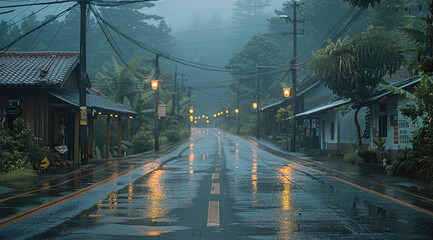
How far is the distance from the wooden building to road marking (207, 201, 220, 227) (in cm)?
1418

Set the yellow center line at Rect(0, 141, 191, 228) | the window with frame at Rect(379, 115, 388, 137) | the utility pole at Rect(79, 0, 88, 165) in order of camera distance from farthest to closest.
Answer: the window with frame at Rect(379, 115, 388, 137)
the utility pole at Rect(79, 0, 88, 165)
the yellow center line at Rect(0, 141, 191, 228)

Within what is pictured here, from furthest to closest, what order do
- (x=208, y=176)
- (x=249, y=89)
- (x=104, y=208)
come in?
(x=249, y=89), (x=208, y=176), (x=104, y=208)

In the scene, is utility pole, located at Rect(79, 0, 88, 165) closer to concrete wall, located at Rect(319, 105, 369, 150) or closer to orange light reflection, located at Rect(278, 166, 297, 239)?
orange light reflection, located at Rect(278, 166, 297, 239)

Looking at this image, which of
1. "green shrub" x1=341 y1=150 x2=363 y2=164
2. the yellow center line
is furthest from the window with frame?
the yellow center line

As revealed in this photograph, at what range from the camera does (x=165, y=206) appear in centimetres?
1044

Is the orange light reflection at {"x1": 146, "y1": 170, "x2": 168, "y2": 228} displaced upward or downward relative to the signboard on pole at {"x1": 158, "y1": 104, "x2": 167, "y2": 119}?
downward

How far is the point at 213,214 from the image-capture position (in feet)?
30.7

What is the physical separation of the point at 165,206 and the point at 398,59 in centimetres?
2230

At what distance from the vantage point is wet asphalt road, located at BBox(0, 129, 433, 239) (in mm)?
7664

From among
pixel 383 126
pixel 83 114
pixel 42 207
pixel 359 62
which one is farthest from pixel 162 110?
pixel 42 207

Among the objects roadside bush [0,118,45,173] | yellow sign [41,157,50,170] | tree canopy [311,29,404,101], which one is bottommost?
yellow sign [41,157,50,170]

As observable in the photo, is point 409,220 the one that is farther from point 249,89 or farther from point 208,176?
point 249,89

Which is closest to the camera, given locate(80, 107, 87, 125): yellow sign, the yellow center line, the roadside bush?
the yellow center line

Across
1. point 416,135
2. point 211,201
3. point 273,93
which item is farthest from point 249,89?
point 211,201
